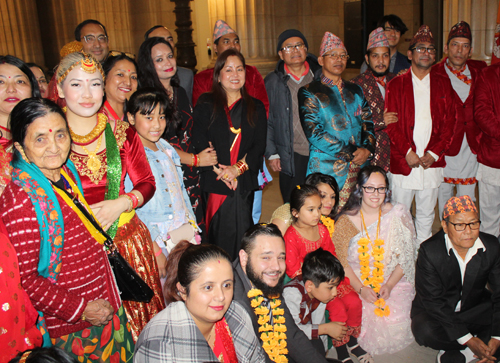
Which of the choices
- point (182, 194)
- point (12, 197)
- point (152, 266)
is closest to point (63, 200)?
point (12, 197)

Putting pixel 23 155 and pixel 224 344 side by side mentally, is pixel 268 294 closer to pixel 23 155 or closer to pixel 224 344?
pixel 224 344

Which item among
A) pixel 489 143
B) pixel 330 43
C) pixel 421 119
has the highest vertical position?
pixel 330 43

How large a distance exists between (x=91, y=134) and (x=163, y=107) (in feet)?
2.14

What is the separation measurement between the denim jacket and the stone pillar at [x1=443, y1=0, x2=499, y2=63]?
455cm

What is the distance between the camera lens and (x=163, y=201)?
8.21 feet

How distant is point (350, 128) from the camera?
3.49 meters

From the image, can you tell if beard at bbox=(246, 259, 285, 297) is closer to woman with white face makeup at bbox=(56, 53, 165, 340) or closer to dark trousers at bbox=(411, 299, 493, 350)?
woman with white face makeup at bbox=(56, 53, 165, 340)

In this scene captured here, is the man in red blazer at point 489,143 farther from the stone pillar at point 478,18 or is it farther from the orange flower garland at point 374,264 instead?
the stone pillar at point 478,18

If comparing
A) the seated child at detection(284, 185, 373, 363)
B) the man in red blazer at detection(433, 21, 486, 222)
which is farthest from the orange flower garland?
the man in red blazer at detection(433, 21, 486, 222)

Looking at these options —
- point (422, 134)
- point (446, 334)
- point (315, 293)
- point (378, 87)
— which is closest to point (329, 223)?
point (315, 293)

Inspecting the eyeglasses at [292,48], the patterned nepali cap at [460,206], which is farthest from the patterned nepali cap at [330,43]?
Result: the patterned nepali cap at [460,206]

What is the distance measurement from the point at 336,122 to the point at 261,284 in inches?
68.9

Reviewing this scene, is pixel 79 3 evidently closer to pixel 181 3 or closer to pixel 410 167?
pixel 181 3

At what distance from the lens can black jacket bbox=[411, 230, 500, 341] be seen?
2738 millimetres
